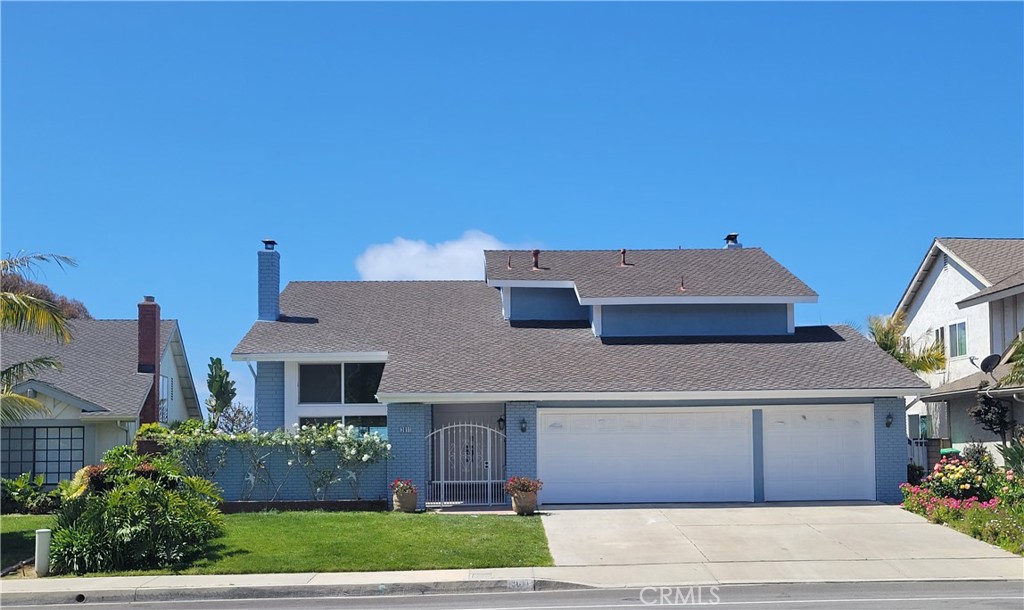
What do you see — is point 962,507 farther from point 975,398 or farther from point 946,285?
point 946,285

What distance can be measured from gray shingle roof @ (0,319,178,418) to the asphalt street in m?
13.5

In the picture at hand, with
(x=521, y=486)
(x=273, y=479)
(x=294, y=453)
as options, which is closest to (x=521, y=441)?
(x=521, y=486)

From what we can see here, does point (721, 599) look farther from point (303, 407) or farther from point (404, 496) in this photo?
point (303, 407)

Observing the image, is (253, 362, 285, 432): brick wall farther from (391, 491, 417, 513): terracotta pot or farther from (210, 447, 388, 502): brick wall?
(391, 491, 417, 513): terracotta pot

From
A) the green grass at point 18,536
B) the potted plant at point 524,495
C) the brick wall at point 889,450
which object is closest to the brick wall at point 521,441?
the potted plant at point 524,495

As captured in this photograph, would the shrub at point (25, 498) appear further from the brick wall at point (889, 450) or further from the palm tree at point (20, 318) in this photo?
the brick wall at point (889, 450)

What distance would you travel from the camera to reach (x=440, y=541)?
17.9m

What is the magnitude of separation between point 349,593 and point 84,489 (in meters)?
6.20

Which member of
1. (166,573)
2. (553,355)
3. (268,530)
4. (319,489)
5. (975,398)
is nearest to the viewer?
(166,573)

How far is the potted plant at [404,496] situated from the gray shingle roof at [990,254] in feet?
56.2

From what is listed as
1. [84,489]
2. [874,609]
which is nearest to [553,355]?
[84,489]

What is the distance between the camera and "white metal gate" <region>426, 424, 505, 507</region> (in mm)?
23047

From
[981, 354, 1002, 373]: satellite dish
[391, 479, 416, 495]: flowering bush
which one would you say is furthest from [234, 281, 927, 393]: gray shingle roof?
[981, 354, 1002, 373]: satellite dish

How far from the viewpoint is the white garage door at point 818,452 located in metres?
23.4
